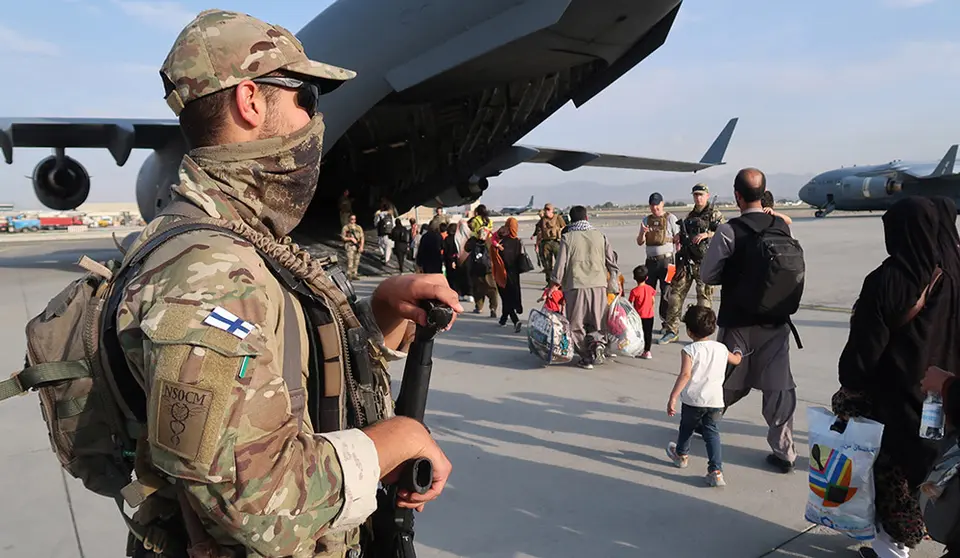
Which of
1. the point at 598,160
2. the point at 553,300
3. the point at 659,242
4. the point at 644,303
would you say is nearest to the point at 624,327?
the point at 644,303

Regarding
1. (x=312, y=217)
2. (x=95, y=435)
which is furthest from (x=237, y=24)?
(x=312, y=217)

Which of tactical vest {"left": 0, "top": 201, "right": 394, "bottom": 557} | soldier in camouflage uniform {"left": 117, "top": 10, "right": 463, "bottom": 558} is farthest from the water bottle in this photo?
tactical vest {"left": 0, "top": 201, "right": 394, "bottom": 557}

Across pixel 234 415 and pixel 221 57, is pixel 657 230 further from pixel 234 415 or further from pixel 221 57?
pixel 234 415

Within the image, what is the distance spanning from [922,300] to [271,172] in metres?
2.88

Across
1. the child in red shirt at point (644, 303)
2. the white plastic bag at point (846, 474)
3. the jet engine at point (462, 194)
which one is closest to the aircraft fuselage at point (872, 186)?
the jet engine at point (462, 194)

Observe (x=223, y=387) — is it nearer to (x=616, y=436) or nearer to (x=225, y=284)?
(x=225, y=284)

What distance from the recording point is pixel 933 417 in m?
2.36

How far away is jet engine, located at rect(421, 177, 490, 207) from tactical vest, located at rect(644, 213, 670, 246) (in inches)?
228

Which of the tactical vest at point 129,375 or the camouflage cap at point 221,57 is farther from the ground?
the camouflage cap at point 221,57

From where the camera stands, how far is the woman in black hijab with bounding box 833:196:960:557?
2730mm

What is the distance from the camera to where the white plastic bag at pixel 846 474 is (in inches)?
107

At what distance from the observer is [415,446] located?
134 centimetres

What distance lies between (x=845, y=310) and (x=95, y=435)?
9.27m

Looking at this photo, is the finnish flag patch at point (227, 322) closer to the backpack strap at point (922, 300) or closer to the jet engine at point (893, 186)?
the backpack strap at point (922, 300)
